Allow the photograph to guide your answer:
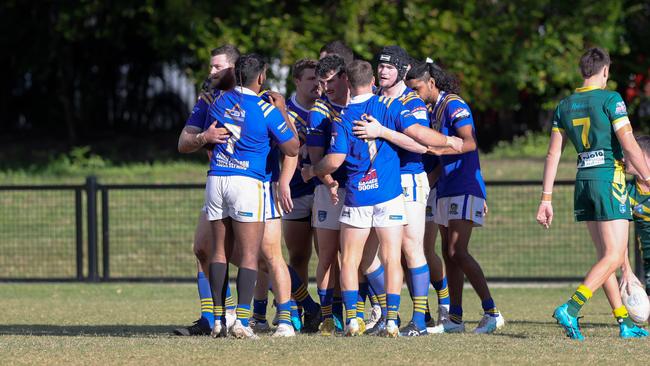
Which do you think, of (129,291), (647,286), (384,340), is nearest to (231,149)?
(384,340)

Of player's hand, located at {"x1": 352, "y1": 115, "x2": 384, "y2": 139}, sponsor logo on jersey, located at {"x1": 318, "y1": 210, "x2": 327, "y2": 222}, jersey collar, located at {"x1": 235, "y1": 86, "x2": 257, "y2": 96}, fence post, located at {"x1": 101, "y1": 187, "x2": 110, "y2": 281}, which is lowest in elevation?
fence post, located at {"x1": 101, "y1": 187, "x2": 110, "y2": 281}

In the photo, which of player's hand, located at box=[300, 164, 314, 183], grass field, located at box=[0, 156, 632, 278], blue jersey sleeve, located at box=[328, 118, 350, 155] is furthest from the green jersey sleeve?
grass field, located at box=[0, 156, 632, 278]

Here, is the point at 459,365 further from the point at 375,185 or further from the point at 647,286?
the point at 647,286

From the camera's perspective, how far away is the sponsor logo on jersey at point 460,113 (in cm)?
952

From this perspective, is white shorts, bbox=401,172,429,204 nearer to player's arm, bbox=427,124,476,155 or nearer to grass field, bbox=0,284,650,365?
player's arm, bbox=427,124,476,155

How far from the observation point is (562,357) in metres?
7.62

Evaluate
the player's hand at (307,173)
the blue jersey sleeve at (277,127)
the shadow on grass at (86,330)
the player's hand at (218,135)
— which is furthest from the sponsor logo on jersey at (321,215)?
the shadow on grass at (86,330)

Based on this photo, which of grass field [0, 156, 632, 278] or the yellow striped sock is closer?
the yellow striped sock

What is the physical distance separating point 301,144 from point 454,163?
1302mm

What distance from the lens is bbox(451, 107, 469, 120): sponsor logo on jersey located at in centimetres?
952

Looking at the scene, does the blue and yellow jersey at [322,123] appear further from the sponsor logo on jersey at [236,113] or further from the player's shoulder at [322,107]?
the sponsor logo on jersey at [236,113]

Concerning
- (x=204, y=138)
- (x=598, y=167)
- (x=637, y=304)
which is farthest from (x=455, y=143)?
(x=204, y=138)

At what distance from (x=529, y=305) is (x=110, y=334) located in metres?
5.33

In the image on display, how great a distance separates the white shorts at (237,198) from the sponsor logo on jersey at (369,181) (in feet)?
2.48
